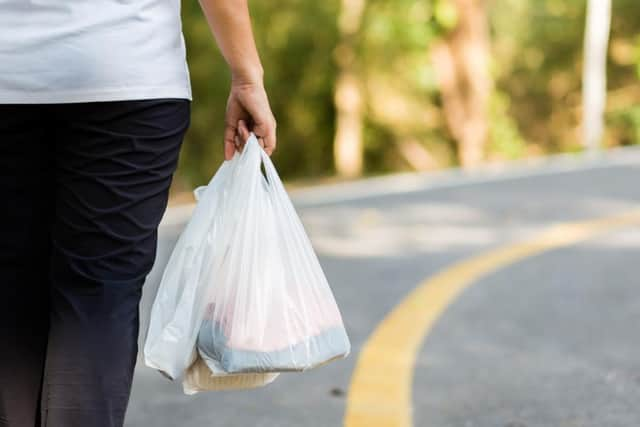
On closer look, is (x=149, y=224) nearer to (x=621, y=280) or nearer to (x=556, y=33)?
(x=621, y=280)

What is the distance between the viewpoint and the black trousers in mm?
2127

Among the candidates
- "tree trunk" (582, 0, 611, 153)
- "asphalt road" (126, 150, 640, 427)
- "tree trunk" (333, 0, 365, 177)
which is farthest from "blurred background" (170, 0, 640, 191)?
"asphalt road" (126, 150, 640, 427)

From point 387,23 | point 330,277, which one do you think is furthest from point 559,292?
point 387,23

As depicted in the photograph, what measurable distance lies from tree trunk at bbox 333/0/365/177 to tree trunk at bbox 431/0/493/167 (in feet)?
5.50

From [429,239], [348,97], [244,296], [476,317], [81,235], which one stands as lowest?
[348,97]

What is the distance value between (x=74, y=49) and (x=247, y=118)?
47 centimetres

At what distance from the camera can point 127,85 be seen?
2078mm

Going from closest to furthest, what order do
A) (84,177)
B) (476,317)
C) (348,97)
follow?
(84,177) → (476,317) → (348,97)

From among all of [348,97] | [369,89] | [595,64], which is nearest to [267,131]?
[595,64]

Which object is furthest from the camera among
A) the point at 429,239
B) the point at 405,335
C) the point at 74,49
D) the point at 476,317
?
the point at 429,239

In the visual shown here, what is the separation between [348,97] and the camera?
21.1m

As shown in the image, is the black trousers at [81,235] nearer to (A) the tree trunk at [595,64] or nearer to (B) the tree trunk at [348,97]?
(A) the tree trunk at [595,64]

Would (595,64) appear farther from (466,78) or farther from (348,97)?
(348,97)

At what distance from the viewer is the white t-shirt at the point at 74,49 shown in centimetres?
202
